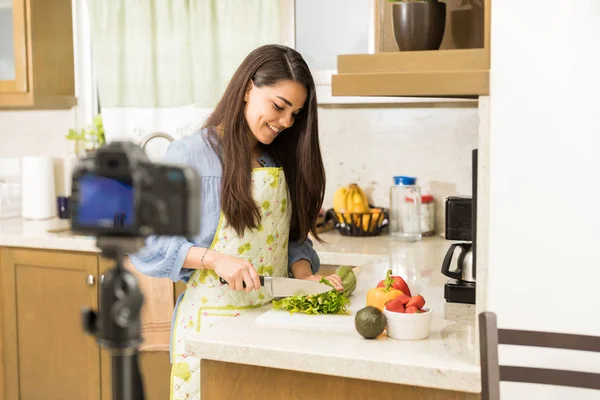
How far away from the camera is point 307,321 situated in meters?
1.78

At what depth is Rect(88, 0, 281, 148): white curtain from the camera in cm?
348

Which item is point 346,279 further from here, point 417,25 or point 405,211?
point 405,211

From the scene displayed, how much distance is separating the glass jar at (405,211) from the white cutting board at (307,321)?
141 centimetres

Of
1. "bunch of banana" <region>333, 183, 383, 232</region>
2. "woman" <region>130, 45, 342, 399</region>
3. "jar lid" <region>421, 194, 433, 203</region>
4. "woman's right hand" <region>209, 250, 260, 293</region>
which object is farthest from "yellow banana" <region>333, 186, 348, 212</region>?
"woman's right hand" <region>209, 250, 260, 293</region>

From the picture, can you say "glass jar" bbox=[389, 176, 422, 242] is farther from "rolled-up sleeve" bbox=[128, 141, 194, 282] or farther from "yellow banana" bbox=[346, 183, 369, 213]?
"rolled-up sleeve" bbox=[128, 141, 194, 282]

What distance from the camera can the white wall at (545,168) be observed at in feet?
4.58

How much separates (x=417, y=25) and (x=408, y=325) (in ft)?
2.12

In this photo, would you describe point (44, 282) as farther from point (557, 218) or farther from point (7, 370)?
point (557, 218)

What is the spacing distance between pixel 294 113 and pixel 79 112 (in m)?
2.12

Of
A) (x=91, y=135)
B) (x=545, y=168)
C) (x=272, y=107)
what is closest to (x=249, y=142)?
(x=272, y=107)

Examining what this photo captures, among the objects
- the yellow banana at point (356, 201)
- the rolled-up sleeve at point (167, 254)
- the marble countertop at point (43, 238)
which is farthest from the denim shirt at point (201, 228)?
the yellow banana at point (356, 201)

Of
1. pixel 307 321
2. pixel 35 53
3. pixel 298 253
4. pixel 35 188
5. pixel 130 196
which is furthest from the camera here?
pixel 35 188

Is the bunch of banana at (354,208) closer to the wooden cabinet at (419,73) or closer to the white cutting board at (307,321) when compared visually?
the white cutting board at (307,321)

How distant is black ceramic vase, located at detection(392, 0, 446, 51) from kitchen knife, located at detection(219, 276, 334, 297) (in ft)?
2.05
